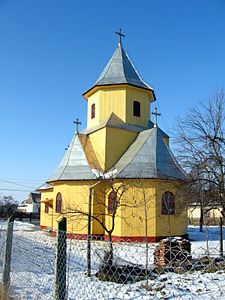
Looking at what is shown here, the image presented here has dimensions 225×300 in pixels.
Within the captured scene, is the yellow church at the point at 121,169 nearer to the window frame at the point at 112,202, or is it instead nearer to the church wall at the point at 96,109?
the church wall at the point at 96,109

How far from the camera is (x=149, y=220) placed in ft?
58.2

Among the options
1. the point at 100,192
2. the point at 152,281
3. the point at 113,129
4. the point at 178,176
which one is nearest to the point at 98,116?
the point at 113,129

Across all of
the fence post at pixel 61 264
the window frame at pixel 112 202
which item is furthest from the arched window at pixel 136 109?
the fence post at pixel 61 264

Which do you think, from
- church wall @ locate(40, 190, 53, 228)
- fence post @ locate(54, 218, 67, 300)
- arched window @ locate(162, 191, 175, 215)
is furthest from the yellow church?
fence post @ locate(54, 218, 67, 300)

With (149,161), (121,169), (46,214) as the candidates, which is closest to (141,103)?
(149,161)

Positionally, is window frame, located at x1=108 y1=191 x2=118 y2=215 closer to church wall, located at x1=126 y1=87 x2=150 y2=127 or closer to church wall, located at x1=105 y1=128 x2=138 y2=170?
church wall, located at x1=105 y1=128 x2=138 y2=170

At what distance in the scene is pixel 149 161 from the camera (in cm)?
1867

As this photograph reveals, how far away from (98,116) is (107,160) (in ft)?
11.6

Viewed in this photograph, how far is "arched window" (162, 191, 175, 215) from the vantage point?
18172 millimetres

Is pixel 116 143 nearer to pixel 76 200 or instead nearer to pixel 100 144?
pixel 100 144

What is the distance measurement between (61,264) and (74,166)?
1698 cm

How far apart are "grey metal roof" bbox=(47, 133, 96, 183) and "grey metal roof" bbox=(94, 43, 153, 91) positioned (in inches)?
175

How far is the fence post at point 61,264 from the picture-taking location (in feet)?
11.8

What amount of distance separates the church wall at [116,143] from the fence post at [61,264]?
16521 millimetres
